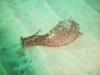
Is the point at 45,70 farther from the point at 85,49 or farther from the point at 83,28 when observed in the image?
the point at 83,28

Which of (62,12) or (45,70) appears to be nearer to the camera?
(45,70)

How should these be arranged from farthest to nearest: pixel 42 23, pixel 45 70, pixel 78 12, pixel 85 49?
pixel 78 12
pixel 42 23
pixel 85 49
pixel 45 70

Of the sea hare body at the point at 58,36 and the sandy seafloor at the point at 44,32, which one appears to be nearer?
the sandy seafloor at the point at 44,32

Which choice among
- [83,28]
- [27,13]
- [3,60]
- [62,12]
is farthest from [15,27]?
[83,28]
